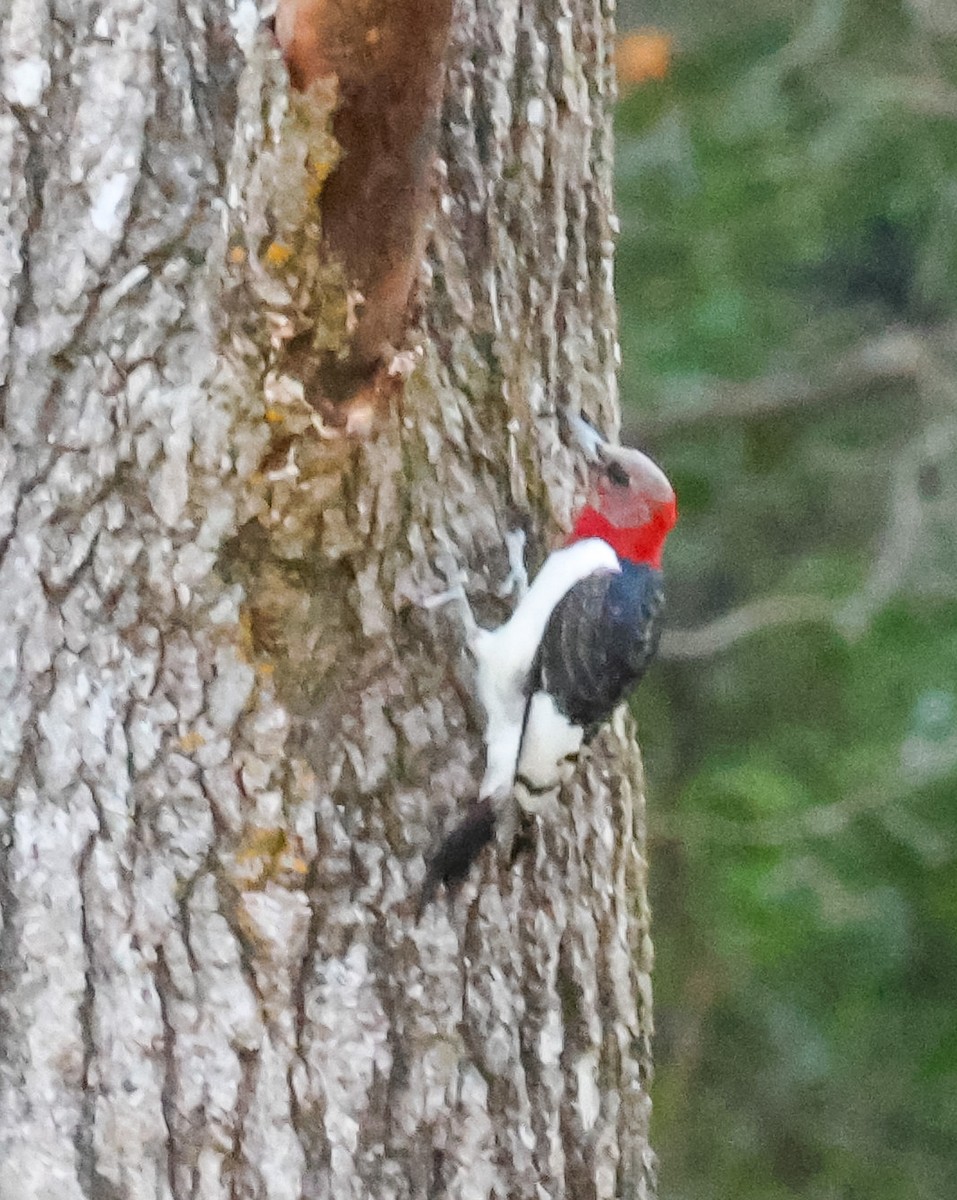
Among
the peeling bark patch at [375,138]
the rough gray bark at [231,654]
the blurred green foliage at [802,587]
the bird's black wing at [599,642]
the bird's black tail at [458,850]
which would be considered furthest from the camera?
the blurred green foliage at [802,587]

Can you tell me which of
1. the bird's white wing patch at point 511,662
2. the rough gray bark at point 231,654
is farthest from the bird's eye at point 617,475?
the rough gray bark at point 231,654

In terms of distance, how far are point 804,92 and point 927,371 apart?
0.72m

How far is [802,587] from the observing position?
10.0ft

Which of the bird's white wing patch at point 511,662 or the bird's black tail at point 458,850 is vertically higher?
the bird's white wing patch at point 511,662

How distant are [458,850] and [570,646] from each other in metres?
0.48

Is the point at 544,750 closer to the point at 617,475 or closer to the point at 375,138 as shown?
the point at 617,475

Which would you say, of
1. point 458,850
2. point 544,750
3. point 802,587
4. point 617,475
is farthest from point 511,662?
point 802,587

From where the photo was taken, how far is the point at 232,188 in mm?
1065

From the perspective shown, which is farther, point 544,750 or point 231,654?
point 544,750

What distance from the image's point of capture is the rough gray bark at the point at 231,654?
117 cm

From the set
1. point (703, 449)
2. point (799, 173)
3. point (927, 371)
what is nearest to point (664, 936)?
point (703, 449)

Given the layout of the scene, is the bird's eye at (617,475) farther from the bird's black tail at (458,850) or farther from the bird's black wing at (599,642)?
the bird's black tail at (458,850)

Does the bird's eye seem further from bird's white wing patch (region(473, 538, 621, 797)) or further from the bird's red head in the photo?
bird's white wing patch (region(473, 538, 621, 797))

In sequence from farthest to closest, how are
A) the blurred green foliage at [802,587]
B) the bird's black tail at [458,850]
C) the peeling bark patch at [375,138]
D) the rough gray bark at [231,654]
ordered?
1. the blurred green foliage at [802,587]
2. the bird's black tail at [458,850]
3. the rough gray bark at [231,654]
4. the peeling bark patch at [375,138]
